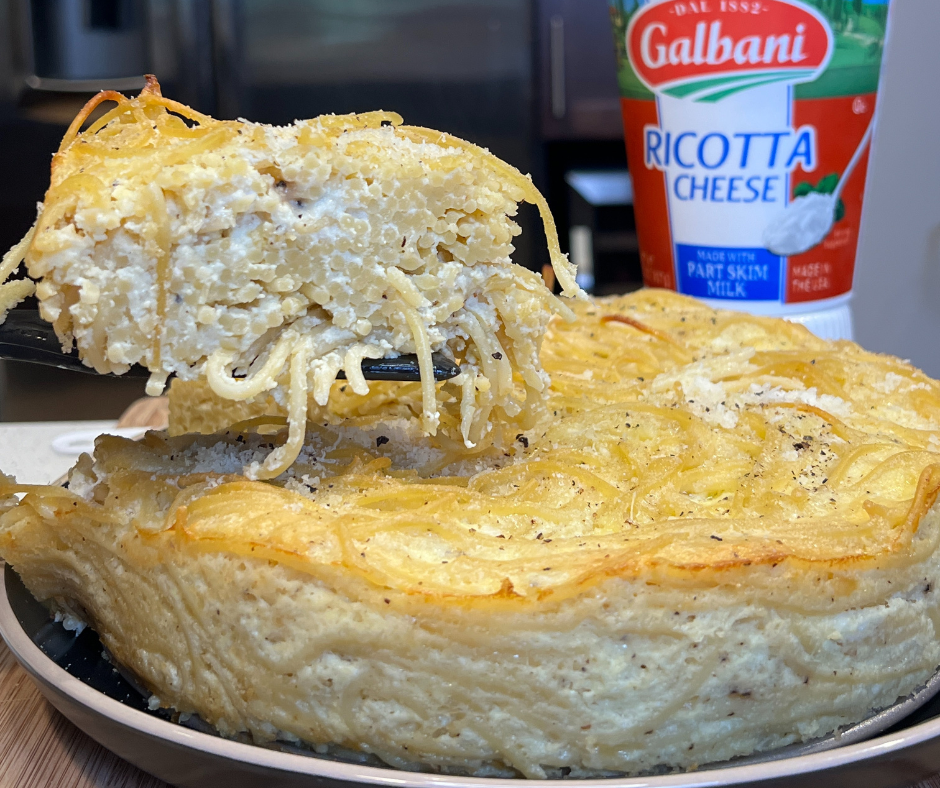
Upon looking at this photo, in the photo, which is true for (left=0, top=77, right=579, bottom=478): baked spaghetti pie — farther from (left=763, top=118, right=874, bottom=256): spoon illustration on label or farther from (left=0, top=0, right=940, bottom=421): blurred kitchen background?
(left=0, top=0, right=940, bottom=421): blurred kitchen background

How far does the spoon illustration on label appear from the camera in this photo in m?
2.20

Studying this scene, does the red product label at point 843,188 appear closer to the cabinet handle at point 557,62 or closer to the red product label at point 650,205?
the red product label at point 650,205

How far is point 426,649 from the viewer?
3.09 ft

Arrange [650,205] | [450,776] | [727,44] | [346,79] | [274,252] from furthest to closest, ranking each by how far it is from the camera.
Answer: [346,79] < [650,205] < [727,44] < [274,252] < [450,776]

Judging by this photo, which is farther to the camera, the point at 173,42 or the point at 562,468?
the point at 173,42

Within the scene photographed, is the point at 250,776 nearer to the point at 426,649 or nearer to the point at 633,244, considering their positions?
the point at 426,649

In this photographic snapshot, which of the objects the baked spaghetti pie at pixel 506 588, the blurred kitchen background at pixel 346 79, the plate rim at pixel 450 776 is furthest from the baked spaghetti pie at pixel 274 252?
the blurred kitchen background at pixel 346 79

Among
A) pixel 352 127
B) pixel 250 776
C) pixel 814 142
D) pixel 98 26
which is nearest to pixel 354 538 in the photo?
pixel 250 776

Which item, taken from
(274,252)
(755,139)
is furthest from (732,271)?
(274,252)

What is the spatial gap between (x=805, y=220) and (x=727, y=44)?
0.44 m

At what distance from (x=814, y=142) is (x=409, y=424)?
130cm

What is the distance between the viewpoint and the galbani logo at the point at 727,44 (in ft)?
6.70

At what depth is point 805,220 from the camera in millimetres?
2213

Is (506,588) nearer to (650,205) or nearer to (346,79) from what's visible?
(650,205)
